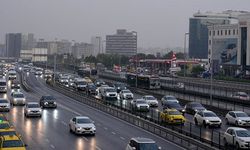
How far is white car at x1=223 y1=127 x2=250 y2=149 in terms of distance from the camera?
26.3 m

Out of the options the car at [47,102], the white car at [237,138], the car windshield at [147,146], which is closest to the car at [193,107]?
the car at [47,102]

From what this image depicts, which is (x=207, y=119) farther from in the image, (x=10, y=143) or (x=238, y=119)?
(x=10, y=143)

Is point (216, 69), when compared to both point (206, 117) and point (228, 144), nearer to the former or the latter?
point (206, 117)

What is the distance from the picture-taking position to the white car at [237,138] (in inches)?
1034

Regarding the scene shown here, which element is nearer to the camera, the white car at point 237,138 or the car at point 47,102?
the white car at point 237,138

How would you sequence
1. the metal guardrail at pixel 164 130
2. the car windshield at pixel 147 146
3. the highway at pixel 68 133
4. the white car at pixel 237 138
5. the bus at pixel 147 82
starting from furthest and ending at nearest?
the bus at pixel 147 82
the highway at pixel 68 133
the metal guardrail at pixel 164 130
the white car at pixel 237 138
the car windshield at pixel 147 146

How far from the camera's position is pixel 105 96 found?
6575cm

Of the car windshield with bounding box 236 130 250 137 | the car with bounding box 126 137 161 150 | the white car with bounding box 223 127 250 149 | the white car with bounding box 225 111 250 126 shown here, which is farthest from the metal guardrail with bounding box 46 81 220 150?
the white car with bounding box 225 111 250 126

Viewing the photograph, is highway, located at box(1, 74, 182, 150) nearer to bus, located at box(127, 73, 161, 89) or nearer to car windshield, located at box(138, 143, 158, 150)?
car windshield, located at box(138, 143, 158, 150)

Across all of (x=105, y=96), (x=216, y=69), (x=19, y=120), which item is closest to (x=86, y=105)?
(x=105, y=96)

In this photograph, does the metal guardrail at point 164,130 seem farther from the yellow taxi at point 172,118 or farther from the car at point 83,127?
the car at point 83,127

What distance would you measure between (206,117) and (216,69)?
103 metres

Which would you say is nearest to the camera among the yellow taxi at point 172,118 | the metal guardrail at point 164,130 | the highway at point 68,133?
the metal guardrail at point 164,130

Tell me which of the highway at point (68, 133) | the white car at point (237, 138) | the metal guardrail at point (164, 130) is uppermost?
the white car at point (237, 138)
